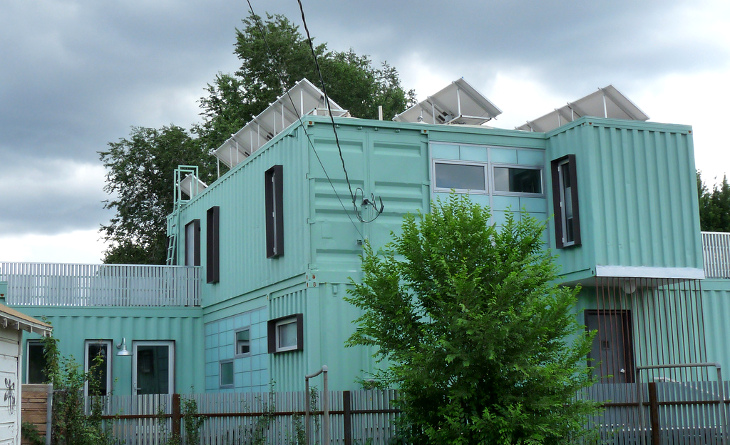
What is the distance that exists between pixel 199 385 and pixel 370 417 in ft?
24.8

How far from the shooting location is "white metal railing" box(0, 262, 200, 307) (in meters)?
18.9

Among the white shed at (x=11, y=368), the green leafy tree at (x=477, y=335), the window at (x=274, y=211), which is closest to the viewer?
the white shed at (x=11, y=368)

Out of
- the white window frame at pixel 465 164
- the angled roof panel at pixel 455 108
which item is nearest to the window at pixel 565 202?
the white window frame at pixel 465 164

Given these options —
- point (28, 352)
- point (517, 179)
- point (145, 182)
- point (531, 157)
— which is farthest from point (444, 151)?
point (145, 182)

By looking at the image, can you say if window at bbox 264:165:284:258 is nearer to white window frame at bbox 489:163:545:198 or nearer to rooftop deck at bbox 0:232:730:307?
white window frame at bbox 489:163:545:198

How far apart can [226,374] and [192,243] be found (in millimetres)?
4186

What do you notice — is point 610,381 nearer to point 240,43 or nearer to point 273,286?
point 273,286

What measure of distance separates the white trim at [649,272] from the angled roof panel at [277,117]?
5400 mm

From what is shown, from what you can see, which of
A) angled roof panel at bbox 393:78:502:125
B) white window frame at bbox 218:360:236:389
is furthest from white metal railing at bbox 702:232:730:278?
white window frame at bbox 218:360:236:389

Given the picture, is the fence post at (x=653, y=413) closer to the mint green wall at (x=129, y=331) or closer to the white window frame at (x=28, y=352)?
the mint green wall at (x=129, y=331)

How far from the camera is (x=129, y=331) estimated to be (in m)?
19.4

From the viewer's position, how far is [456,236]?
1171 centimetres

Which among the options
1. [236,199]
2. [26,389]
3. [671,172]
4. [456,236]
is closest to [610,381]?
[671,172]

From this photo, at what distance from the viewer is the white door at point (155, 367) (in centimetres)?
1956
